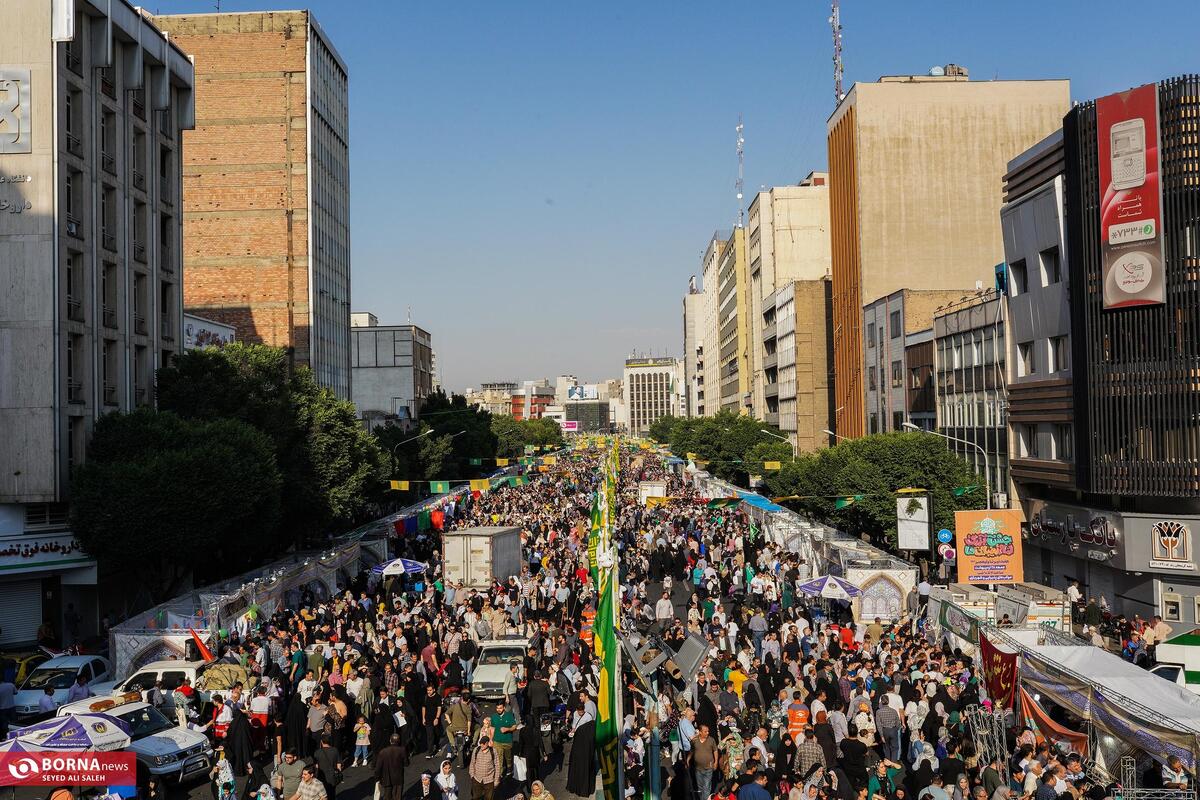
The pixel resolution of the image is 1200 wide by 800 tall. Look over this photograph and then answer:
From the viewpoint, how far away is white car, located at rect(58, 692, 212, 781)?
17.0 meters

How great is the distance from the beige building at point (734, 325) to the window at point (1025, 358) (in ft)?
280

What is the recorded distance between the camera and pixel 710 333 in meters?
189

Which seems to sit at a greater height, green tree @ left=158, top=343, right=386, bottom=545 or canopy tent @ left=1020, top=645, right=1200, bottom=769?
green tree @ left=158, top=343, right=386, bottom=545

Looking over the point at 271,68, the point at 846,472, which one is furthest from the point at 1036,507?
the point at 271,68

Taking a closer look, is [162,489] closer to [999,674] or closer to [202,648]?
[202,648]

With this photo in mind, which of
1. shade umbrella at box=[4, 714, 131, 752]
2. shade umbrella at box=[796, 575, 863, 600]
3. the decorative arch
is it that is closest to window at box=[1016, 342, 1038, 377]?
the decorative arch

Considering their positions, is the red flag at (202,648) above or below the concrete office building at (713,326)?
below

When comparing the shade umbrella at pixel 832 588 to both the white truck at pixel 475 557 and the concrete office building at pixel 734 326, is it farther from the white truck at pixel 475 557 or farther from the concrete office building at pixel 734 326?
the concrete office building at pixel 734 326

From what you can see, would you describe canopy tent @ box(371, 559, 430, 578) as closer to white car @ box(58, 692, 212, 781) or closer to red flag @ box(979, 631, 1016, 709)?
white car @ box(58, 692, 212, 781)

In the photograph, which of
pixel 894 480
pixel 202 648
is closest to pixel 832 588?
pixel 202 648

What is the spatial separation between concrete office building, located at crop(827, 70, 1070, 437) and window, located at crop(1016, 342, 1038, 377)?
3148 centimetres

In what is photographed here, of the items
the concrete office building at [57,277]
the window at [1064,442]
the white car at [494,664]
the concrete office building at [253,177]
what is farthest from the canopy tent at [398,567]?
the concrete office building at [253,177]

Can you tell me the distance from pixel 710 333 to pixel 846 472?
141 metres

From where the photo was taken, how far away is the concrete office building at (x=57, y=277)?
34094 mm
